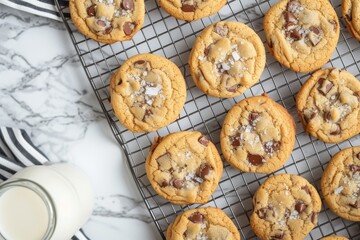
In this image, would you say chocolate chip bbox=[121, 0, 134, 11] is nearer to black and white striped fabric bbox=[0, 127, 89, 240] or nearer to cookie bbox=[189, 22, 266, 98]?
cookie bbox=[189, 22, 266, 98]

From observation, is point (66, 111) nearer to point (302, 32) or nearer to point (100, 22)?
point (100, 22)

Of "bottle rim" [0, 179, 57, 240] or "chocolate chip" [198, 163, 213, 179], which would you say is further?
"chocolate chip" [198, 163, 213, 179]

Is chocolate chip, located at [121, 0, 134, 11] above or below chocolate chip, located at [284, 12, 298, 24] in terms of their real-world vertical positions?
above

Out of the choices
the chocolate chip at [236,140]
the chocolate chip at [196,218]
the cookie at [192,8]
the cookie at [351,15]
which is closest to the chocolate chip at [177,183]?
the chocolate chip at [196,218]

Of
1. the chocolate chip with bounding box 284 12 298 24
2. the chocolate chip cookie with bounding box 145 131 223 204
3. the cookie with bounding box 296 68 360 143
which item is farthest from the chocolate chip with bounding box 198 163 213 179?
the chocolate chip with bounding box 284 12 298 24

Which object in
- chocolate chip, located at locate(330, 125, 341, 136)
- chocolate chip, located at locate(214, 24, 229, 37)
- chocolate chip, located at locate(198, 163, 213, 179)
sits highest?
chocolate chip, located at locate(214, 24, 229, 37)

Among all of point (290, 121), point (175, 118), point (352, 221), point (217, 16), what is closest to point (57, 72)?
point (175, 118)

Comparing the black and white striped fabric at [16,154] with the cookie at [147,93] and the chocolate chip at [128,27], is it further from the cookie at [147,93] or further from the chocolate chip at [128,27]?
the chocolate chip at [128,27]

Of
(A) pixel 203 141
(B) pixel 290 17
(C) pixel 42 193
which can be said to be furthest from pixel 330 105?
(C) pixel 42 193
